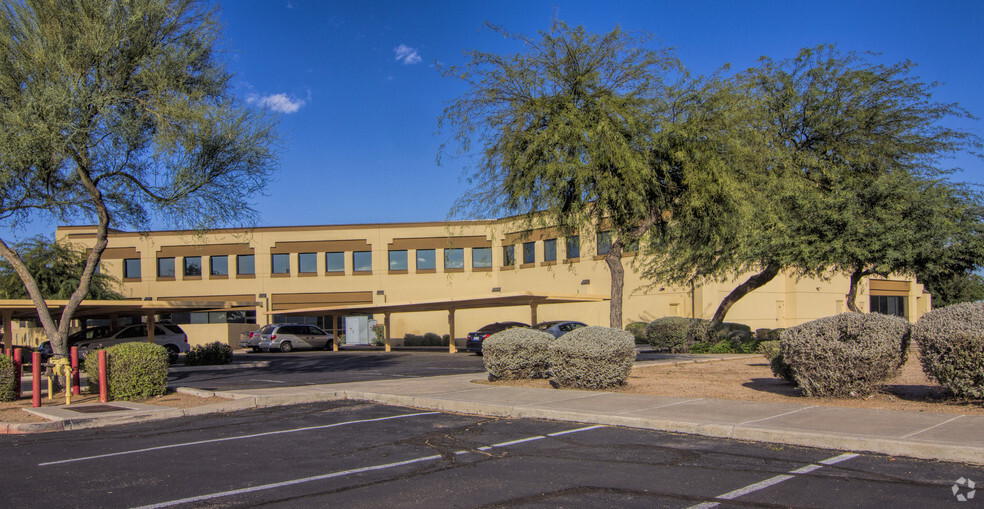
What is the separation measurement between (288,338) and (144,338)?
10281 mm

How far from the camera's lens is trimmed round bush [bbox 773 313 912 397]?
11047 mm

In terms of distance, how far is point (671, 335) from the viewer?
28203mm

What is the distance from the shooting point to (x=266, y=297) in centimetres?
4700

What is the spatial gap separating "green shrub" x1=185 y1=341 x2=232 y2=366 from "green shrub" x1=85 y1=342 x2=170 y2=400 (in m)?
13.9

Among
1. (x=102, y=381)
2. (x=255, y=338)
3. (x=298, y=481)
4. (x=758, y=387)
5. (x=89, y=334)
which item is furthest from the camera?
(x=255, y=338)

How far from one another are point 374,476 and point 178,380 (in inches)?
595

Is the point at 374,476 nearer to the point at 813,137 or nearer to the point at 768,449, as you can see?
the point at 768,449

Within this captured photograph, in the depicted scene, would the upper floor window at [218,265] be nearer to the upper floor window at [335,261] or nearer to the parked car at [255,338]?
the upper floor window at [335,261]

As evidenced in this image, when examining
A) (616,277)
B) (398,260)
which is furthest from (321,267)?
(616,277)

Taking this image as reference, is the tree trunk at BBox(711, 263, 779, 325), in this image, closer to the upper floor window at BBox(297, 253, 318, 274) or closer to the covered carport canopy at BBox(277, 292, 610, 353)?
the covered carport canopy at BBox(277, 292, 610, 353)

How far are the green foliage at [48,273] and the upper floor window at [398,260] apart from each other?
1661 centimetres

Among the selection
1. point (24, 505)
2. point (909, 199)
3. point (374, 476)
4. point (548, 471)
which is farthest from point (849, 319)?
point (909, 199)

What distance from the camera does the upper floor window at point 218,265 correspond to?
4719 cm

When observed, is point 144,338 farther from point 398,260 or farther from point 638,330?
point 638,330
